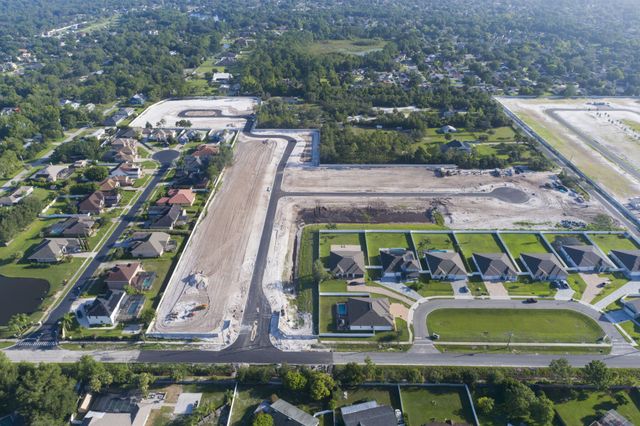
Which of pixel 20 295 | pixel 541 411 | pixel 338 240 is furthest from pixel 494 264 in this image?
pixel 20 295

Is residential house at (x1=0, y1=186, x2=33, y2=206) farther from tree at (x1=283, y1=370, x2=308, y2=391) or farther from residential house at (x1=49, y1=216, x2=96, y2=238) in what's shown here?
tree at (x1=283, y1=370, x2=308, y2=391)

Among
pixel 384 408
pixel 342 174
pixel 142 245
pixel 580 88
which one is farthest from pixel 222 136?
pixel 580 88

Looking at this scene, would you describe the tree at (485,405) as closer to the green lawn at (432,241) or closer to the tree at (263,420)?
the tree at (263,420)

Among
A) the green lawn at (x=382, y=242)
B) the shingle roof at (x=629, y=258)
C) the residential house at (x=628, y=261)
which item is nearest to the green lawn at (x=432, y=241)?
the green lawn at (x=382, y=242)

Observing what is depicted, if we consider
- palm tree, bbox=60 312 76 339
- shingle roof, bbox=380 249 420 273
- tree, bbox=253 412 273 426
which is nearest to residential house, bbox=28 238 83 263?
palm tree, bbox=60 312 76 339

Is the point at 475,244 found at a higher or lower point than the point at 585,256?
lower

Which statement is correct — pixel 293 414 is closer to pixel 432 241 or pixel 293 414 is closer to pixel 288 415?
pixel 288 415

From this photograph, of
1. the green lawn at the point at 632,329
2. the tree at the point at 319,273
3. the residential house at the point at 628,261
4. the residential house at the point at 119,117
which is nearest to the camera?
the green lawn at the point at 632,329
